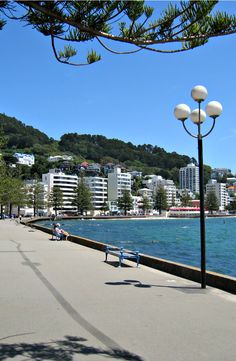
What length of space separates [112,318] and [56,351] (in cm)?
202

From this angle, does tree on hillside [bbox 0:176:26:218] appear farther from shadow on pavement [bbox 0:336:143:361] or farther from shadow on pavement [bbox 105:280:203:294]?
shadow on pavement [bbox 0:336:143:361]

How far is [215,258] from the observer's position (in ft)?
88.1

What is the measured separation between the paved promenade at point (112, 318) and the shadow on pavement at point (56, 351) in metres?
0.01

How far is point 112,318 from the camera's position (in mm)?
7512

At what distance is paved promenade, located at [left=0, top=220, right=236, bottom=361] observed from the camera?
18.7 feet

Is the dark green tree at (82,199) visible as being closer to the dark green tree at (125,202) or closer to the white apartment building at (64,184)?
the white apartment building at (64,184)

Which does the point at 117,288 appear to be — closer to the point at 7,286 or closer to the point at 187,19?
the point at 7,286

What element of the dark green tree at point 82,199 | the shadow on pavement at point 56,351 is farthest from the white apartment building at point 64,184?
the shadow on pavement at point 56,351

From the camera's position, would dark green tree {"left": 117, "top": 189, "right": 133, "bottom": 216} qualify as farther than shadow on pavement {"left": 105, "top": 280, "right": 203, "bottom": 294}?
Yes

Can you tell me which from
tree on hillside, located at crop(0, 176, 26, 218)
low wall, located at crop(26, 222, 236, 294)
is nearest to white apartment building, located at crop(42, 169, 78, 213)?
tree on hillside, located at crop(0, 176, 26, 218)

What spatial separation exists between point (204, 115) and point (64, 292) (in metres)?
5.52

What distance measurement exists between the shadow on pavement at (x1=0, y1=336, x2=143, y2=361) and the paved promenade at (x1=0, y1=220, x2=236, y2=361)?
1 cm

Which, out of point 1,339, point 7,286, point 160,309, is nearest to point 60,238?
point 7,286

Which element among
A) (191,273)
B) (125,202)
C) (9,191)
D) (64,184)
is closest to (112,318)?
(191,273)
